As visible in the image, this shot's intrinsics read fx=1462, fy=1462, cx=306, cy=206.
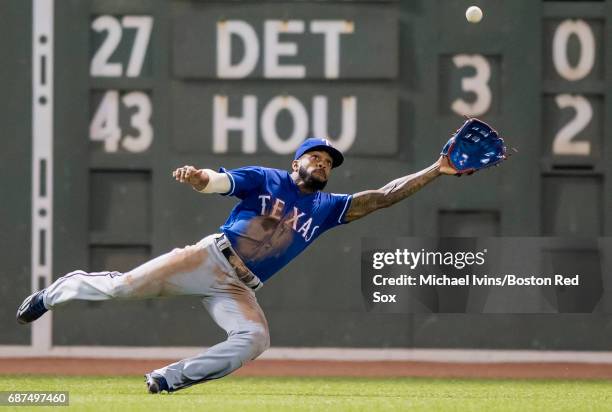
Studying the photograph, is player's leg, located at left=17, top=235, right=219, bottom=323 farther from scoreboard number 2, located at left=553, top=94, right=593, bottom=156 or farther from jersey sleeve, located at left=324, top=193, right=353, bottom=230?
scoreboard number 2, located at left=553, top=94, right=593, bottom=156

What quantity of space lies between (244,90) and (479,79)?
64.3 inches

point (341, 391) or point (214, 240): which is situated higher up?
point (214, 240)

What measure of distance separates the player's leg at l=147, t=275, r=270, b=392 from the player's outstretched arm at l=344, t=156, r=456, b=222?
71cm

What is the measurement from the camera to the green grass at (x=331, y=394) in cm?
718

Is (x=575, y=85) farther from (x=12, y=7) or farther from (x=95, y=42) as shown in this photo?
(x=12, y=7)

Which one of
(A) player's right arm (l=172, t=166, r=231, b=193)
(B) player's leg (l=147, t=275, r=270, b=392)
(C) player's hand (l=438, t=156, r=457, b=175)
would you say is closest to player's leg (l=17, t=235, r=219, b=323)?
(B) player's leg (l=147, t=275, r=270, b=392)

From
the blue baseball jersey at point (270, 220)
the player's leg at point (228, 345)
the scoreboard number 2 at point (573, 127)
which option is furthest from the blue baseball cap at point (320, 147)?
the scoreboard number 2 at point (573, 127)

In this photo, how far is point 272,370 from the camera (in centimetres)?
997

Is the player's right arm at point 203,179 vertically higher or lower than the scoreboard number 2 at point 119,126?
lower

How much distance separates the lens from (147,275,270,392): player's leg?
7.12 meters

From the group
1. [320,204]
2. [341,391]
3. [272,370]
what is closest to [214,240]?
[320,204]

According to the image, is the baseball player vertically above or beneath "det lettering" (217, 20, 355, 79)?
beneath

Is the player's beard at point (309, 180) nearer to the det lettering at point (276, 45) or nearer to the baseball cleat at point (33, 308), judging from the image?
the baseball cleat at point (33, 308)

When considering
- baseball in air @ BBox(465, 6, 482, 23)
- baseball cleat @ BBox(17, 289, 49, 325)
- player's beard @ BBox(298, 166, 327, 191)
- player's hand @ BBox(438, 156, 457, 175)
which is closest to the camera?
player's beard @ BBox(298, 166, 327, 191)
